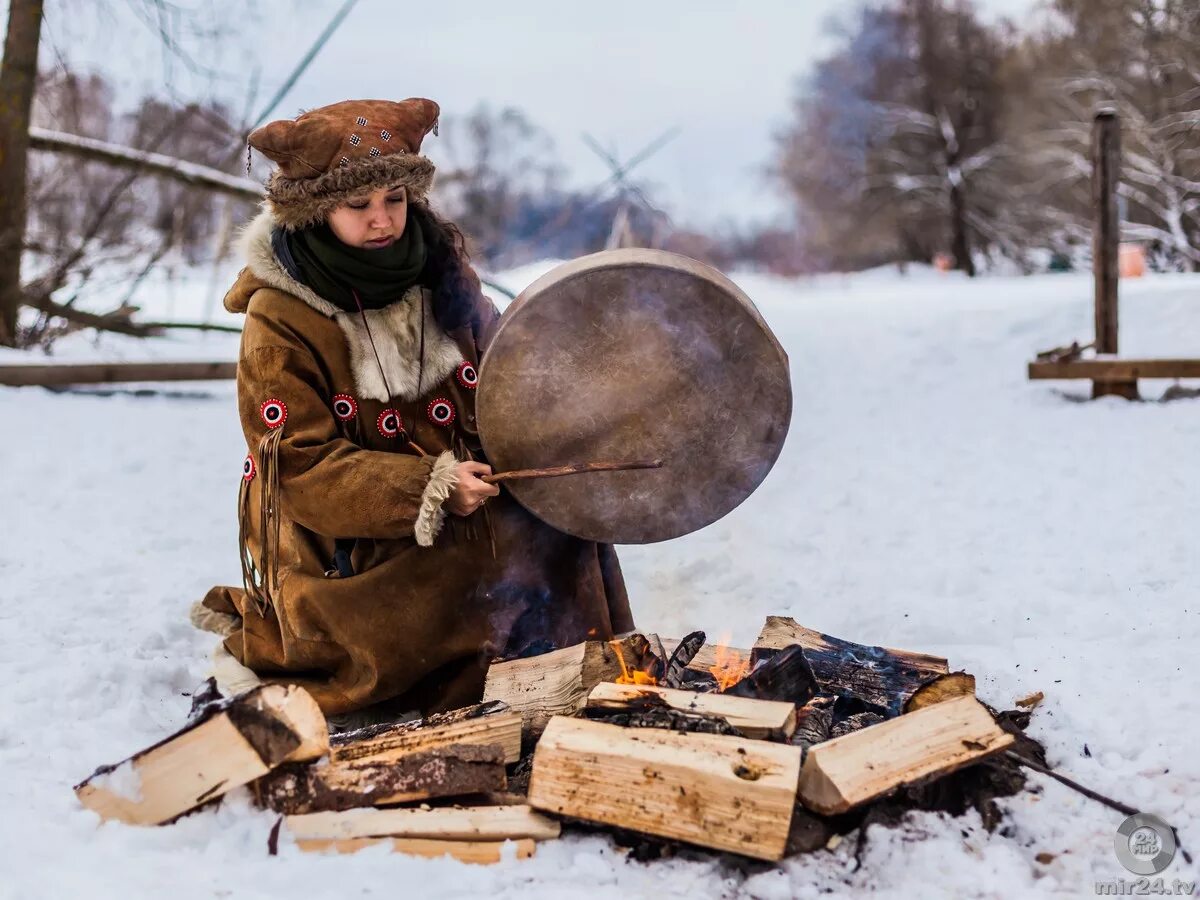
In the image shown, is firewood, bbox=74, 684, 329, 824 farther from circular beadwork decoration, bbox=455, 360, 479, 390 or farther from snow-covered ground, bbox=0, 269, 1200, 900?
circular beadwork decoration, bbox=455, 360, 479, 390

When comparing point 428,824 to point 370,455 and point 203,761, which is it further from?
point 370,455

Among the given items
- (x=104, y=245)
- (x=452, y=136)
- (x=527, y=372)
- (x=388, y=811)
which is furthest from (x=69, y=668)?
(x=452, y=136)

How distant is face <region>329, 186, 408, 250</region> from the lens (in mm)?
2783

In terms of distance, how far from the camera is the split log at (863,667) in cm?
262

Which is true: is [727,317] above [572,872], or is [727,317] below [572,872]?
above

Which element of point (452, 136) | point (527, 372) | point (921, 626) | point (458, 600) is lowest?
point (921, 626)

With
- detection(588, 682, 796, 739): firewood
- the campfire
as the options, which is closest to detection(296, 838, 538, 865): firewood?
the campfire

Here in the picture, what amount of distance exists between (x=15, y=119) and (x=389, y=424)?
244 inches

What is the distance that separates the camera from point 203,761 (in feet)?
7.09

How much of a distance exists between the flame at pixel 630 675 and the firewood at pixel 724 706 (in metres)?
0.20

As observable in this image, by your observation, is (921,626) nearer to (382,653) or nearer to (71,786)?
(382,653)

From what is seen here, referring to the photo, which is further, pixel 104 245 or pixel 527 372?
pixel 104 245

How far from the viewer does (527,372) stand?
8.71 feet

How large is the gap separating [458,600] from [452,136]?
19980 mm
